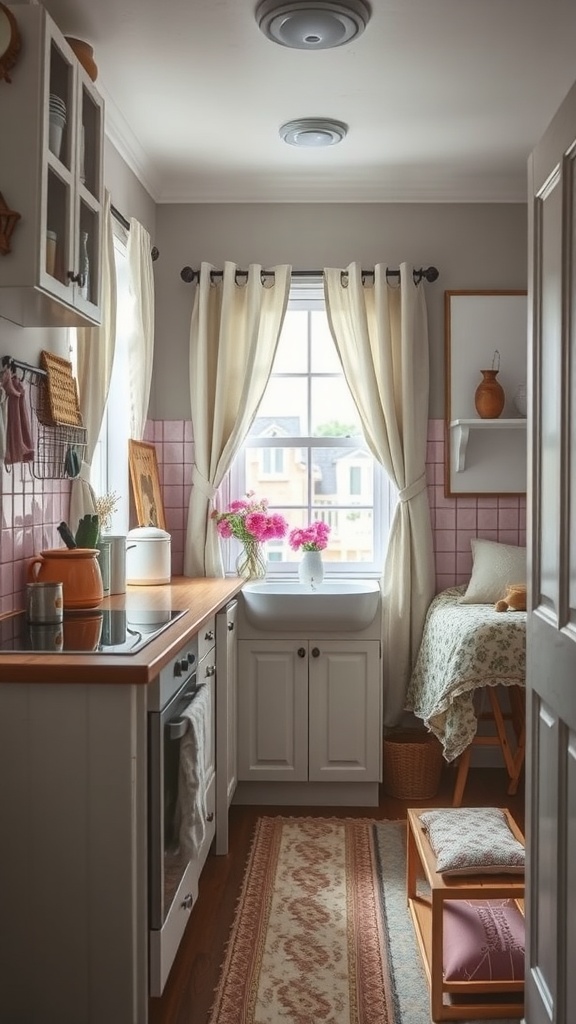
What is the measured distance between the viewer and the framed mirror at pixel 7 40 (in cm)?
223

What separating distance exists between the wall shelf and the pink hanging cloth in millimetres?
2137

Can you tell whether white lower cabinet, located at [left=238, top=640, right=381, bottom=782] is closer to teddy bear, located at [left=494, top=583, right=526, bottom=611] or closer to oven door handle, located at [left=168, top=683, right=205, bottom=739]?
teddy bear, located at [left=494, top=583, right=526, bottom=611]

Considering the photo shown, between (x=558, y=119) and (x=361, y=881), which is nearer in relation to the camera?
(x=558, y=119)

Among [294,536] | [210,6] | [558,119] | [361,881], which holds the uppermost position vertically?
[210,6]

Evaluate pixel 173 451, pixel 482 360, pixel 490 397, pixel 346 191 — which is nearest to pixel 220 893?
pixel 173 451

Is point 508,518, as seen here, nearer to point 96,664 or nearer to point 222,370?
point 222,370

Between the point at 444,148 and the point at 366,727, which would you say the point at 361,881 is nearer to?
the point at 366,727

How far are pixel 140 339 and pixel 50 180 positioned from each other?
1.60 metres

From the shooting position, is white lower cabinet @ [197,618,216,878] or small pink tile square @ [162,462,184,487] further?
small pink tile square @ [162,462,184,487]

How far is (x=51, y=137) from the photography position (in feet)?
7.73

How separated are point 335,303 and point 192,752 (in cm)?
257

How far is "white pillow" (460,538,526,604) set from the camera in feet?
13.6

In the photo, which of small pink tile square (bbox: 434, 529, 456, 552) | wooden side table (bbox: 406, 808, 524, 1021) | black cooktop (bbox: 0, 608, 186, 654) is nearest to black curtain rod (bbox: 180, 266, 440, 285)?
small pink tile square (bbox: 434, 529, 456, 552)

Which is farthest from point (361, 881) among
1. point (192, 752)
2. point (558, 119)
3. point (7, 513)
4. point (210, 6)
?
point (210, 6)
